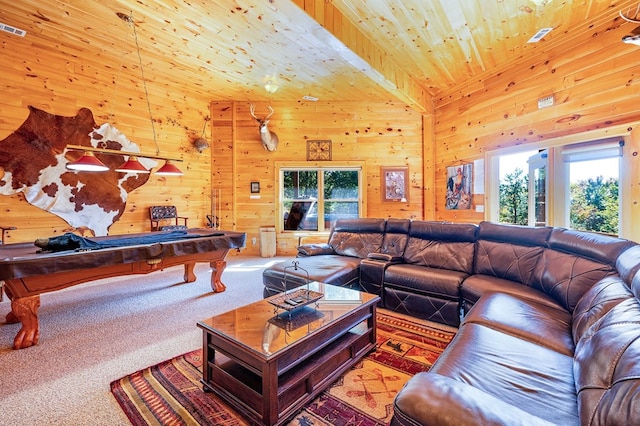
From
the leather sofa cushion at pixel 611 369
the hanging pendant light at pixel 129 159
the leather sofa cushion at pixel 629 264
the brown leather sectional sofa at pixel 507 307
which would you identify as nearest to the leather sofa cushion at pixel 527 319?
the brown leather sectional sofa at pixel 507 307

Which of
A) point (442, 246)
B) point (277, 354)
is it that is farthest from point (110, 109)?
point (442, 246)

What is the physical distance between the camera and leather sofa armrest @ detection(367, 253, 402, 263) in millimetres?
3419

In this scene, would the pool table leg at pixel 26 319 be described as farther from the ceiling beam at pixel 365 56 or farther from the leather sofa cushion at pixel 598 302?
the leather sofa cushion at pixel 598 302

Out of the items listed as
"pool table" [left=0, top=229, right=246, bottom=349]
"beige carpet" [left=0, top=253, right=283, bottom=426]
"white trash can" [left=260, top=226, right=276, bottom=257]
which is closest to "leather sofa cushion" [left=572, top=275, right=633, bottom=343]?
"beige carpet" [left=0, top=253, right=283, bottom=426]

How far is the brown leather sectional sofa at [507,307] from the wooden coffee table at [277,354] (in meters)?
0.70

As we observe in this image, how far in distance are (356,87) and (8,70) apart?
5084 millimetres

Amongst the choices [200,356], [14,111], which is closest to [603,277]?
[200,356]

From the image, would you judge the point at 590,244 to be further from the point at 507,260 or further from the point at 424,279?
the point at 424,279

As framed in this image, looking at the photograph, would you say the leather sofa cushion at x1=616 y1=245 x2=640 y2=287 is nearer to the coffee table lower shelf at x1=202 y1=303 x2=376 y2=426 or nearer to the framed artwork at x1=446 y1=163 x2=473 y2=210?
the coffee table lower shelf at x1=202 y1=303 x2=376 y2=426

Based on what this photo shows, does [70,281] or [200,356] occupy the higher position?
[70,281]

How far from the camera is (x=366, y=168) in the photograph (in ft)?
19.9

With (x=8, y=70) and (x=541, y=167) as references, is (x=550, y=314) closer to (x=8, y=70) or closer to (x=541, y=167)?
(x=541, y=167)

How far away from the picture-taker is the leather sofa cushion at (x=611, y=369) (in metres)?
0.78

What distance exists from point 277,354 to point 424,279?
6.27 feet
